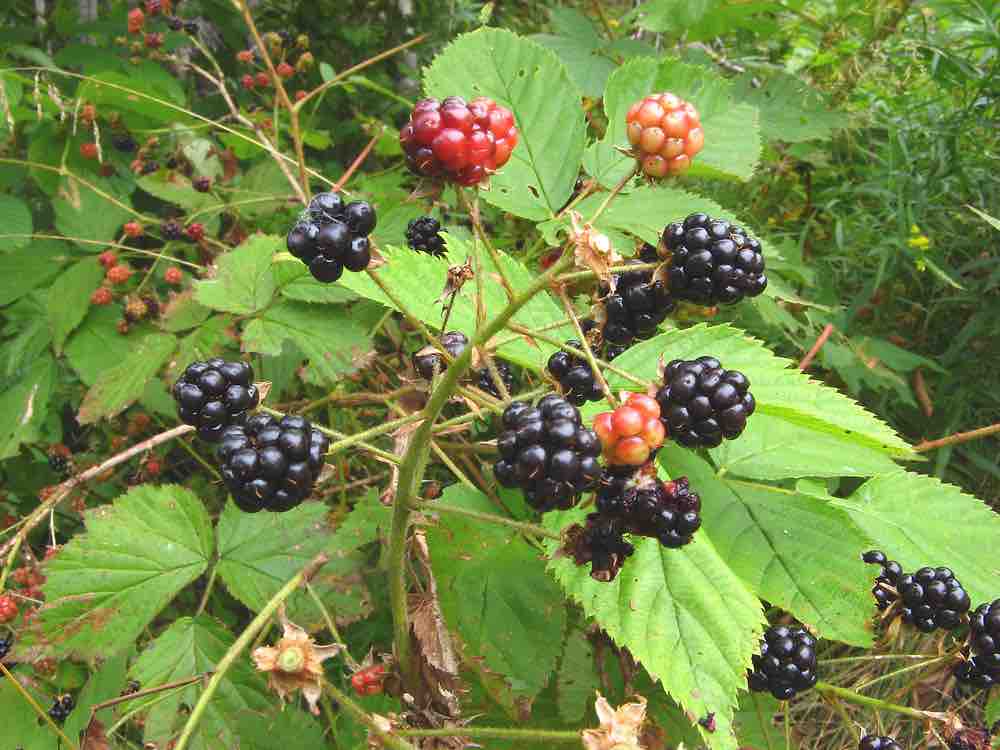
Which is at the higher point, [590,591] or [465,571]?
[590,591]

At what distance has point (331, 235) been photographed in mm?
1147

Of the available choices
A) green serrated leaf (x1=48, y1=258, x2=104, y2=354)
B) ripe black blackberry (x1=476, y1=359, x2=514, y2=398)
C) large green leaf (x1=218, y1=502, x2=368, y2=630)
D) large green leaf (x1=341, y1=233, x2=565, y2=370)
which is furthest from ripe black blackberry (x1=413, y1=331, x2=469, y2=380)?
green serrated leaf (x1=48, y1=258, x2=104, y2=354)

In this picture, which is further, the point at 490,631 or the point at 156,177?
the point at 156,177

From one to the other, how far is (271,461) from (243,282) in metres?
1.29

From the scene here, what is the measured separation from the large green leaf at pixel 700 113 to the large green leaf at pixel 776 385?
2.21ft

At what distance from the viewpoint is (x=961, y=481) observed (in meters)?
2.82

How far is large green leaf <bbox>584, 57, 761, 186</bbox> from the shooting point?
2.05 metres

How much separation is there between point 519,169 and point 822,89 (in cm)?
206

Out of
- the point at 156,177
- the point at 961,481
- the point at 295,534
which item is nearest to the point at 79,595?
the point at 295,534

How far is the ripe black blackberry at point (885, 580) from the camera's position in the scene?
5.40 ft

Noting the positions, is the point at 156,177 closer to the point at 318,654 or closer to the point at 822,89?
the point at 318,654

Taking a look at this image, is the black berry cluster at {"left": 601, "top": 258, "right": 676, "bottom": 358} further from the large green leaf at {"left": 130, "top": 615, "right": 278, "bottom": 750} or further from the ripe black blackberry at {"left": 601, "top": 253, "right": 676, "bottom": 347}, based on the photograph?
the large green leaf at {"left": 130, "top": 615, "right": 278, "bottom": 750}

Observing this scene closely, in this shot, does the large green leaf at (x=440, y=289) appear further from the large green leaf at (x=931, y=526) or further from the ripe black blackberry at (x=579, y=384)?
the large green leaf at (x=931, y=526)

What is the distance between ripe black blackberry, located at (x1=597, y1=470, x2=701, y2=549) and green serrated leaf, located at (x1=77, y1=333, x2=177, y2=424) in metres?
1.53
